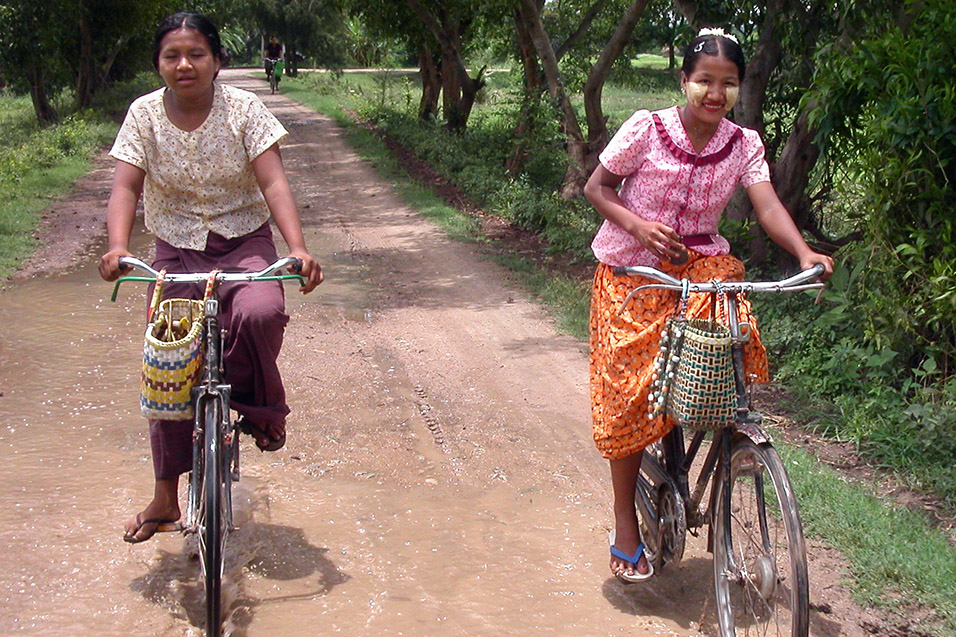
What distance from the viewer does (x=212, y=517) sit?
315cm

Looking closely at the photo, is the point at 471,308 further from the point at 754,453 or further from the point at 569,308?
the point at 754,453

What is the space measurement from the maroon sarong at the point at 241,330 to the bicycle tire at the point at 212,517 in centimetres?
26

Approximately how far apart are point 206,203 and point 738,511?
2187 millimetres

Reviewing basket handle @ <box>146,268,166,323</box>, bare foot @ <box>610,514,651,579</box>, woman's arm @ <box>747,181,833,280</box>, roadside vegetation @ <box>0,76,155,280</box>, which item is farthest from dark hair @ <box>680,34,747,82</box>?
roadside vegetation @ <box>0,76,155,280</box>

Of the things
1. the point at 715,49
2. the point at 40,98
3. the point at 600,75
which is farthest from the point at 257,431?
the point at 40,98

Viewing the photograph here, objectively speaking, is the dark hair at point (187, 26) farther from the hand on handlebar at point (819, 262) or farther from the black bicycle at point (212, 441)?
the hand on handlebar at point (819, 262)

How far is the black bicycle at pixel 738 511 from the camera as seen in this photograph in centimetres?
283

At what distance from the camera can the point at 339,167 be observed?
1628 cm

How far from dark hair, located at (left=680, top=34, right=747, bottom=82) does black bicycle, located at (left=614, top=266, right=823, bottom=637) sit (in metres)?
0.70

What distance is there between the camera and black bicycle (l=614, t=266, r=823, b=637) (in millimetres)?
2828

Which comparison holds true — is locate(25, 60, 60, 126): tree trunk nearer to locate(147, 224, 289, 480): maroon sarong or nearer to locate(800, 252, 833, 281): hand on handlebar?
locate(147, 224, 289, 480): maroon sarong

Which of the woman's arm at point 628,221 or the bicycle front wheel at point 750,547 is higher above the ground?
the woman's arm at point 628,221

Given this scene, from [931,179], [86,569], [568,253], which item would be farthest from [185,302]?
[568,253]

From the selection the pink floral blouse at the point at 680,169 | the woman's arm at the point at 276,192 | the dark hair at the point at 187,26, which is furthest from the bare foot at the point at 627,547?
the dark hair at the point at 187,26
